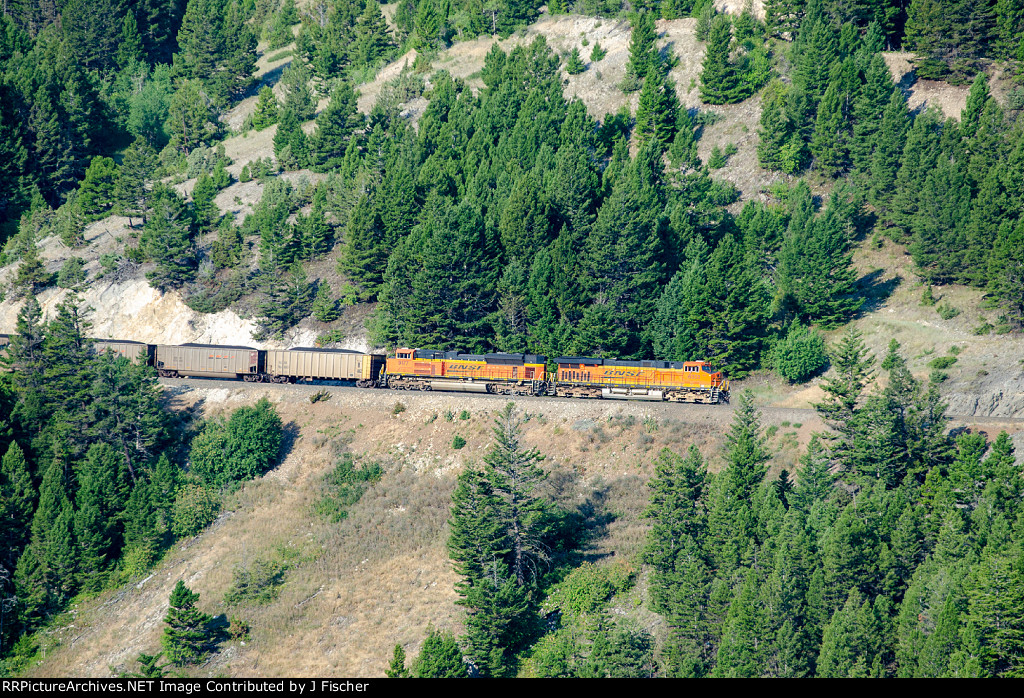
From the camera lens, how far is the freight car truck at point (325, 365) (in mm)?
73438

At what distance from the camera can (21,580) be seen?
60312mm

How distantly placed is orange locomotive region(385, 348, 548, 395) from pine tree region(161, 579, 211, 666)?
940 inches

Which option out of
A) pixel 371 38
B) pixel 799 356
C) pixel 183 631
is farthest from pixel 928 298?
pixel 371 38

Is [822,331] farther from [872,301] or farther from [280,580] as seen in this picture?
[280,580]

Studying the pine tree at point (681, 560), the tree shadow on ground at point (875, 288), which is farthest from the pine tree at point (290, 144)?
the pine tree at point (681, 560)

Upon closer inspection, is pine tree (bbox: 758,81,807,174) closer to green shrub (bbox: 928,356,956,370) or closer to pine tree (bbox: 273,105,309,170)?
green shrub (bbox: 928,356,956,370)

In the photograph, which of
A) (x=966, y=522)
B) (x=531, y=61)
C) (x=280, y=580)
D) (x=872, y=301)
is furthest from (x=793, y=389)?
(x=531, y=61)

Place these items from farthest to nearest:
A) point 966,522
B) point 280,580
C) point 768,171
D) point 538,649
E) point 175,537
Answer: point 768,171 < point 175,537 < point 280,580 < point 538,649 < point 966,522

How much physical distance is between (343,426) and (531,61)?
54.7m

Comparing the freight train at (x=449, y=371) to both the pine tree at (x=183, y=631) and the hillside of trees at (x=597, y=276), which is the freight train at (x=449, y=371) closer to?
the hillside of trees at (x=597, y=276)

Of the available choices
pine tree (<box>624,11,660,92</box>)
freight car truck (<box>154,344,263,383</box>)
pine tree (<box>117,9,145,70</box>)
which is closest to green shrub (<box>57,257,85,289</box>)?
freight car truck (<box>154,344,263,383</box>)

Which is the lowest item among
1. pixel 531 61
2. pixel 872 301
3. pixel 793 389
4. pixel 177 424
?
pixel 177 424

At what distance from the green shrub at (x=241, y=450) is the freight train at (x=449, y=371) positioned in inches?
293

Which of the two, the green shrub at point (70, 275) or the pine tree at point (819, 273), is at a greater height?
the pine tree at point (819, 273)
